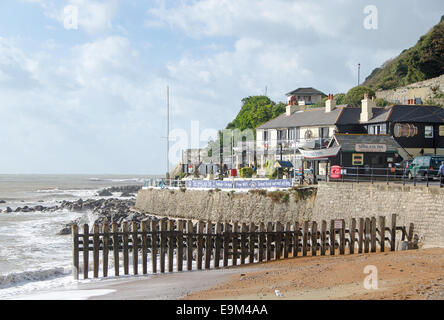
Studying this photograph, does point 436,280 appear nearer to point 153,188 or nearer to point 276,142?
point 153,188

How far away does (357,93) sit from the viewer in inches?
3184

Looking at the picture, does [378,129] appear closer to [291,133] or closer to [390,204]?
[291,133]

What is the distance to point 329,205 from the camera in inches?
1101

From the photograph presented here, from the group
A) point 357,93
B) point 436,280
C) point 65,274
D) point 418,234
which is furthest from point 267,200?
point 357,93

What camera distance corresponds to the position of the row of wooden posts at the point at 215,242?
56.7ft

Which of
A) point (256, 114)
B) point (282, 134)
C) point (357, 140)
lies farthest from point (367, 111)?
point (256, 114)

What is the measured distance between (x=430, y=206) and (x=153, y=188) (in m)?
30.1

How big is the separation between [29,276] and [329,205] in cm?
1638

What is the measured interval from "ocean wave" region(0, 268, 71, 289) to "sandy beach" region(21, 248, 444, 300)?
125 inches

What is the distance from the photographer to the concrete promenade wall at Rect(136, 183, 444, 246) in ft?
68.4

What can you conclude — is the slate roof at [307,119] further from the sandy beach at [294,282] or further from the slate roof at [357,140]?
the sandy beach at [294,282]

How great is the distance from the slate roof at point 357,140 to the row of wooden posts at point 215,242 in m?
11.7

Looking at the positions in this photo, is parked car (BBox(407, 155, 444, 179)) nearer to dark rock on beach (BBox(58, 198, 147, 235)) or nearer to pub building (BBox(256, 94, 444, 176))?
pub building (BBox(256, 94, 444, 176))

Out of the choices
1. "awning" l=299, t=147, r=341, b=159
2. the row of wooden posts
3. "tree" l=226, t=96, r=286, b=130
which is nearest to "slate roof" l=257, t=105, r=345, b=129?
"awning" l=299, t=147, r=341, b=159
